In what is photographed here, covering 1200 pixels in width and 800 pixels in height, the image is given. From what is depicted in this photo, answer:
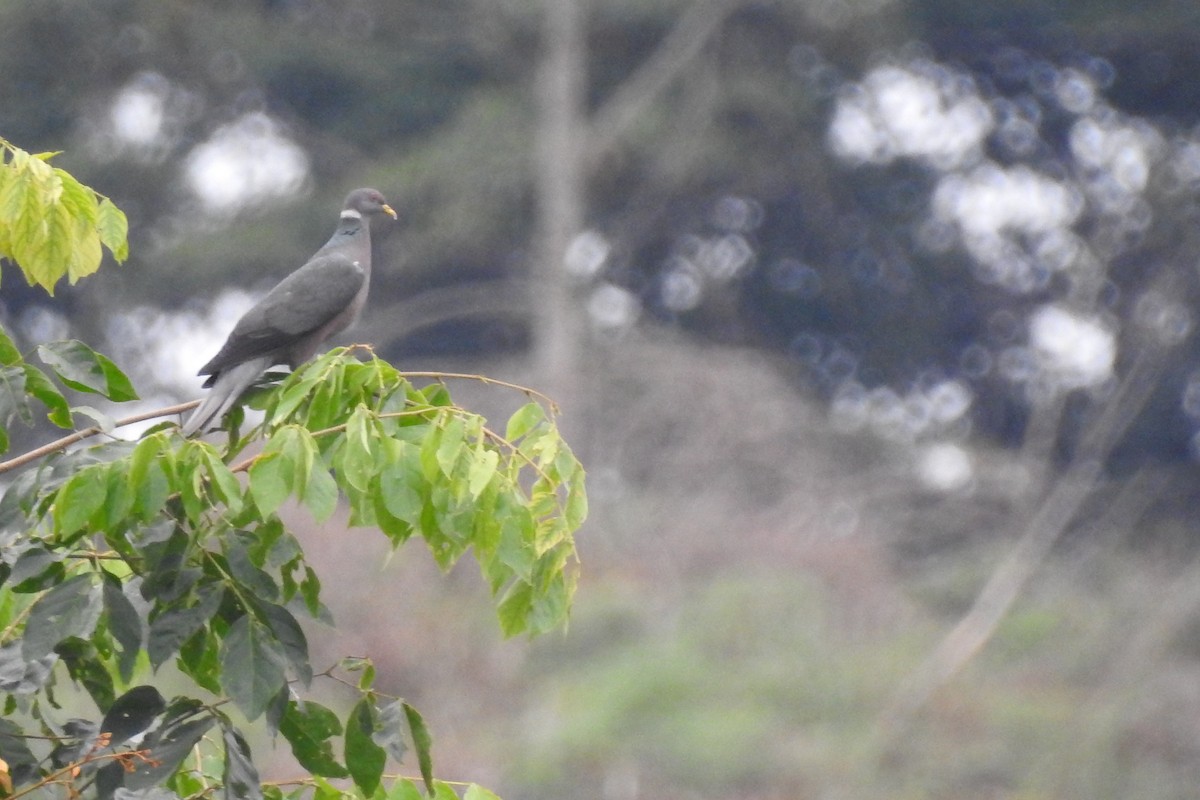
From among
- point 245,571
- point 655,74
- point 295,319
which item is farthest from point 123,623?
point 655,74

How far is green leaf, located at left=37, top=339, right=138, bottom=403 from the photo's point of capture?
3205 millimetres

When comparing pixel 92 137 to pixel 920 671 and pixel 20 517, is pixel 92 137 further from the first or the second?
pixel 20 517

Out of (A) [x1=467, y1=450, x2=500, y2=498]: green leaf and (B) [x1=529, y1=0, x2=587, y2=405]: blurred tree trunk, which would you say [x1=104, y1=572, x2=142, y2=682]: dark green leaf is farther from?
(B) [x1=529, y1=0, x2=587, y2=405]: blurred tree trunk

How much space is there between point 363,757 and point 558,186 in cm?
1621

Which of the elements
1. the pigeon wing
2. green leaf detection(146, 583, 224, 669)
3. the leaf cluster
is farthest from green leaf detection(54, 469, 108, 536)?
the pigeon wing

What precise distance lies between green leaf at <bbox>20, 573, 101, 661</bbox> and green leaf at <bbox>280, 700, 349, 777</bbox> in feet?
1.41

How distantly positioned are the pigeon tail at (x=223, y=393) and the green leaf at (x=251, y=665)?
2.34 feet

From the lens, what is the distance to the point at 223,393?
150 inches

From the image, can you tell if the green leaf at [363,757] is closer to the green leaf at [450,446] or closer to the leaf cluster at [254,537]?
the leaf cluster at [254,537]

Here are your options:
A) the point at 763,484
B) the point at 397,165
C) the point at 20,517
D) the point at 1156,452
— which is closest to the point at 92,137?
the point at 397,165

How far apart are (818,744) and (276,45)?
1085 centimetres

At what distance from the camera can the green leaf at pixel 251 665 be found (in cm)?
285

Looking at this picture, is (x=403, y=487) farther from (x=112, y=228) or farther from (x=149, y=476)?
(x=112, y=228)

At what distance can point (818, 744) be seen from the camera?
1302cm
